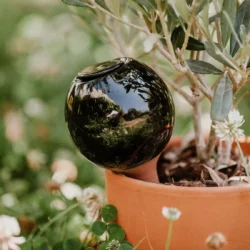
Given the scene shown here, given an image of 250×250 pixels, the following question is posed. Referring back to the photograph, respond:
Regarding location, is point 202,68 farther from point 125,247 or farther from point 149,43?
A: point 125,247

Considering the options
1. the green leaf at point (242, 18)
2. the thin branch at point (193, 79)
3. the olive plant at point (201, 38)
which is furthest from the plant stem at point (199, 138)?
the green leaf at point (242, 18)

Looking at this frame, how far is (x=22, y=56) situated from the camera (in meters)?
2.69

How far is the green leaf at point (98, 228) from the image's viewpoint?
3.95 ft

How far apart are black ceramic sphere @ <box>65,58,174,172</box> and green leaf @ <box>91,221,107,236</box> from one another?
0.14 meters

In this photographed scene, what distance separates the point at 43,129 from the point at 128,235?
1.23 meters

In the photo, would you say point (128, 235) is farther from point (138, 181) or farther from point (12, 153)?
point (12, 153)

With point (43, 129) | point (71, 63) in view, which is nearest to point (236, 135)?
point (43, 129)

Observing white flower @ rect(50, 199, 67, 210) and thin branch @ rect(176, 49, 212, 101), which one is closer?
thin branch @ rect(176, 49, 212, 101)

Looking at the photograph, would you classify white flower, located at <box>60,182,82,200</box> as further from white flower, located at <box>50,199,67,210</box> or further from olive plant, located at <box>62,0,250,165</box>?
olive plant, located at <box>62,0,250,165</box>

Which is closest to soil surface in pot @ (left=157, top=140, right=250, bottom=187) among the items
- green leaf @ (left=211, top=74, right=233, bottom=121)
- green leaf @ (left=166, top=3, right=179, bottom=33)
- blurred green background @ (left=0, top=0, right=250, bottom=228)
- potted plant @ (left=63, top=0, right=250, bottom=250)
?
potted plant @ (left=63, top=0, right=250, bottom=250)

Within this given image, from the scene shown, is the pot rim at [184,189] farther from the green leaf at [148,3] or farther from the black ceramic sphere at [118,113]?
the green leaf at [148,3]

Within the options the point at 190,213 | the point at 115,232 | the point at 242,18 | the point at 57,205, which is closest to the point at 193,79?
the point at 242,18

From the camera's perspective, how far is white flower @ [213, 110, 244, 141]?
1.11 metres

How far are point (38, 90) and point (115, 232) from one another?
1.47m
